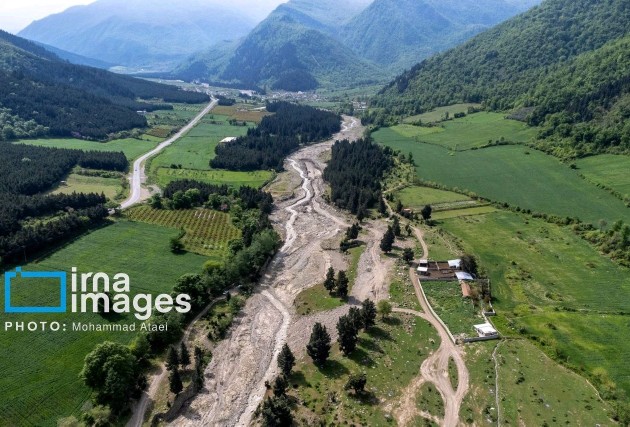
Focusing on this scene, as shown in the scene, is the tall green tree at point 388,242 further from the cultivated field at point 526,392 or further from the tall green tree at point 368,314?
the cultivated field at point 526,392

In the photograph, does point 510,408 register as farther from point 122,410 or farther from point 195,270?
point 195,270

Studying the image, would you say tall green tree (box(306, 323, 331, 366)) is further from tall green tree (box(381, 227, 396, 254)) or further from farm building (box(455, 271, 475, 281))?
tall green tree (box(381, 227, 396, 254))

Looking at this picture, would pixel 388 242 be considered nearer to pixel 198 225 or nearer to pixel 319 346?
pixel 319 346

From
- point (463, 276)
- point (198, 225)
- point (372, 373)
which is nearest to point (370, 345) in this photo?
point (372, 373)

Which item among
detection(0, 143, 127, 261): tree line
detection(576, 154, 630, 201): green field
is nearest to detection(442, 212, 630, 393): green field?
detection(576, 154, 630, 201): green field

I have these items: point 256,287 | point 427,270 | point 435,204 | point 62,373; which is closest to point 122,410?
point 62,373

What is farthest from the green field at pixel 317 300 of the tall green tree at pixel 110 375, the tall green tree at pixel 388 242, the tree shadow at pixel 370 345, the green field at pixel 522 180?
the green field at pixel 522 180

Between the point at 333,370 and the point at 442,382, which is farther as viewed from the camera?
the point at 333,370

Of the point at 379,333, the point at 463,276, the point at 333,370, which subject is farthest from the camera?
the point at 463,276
